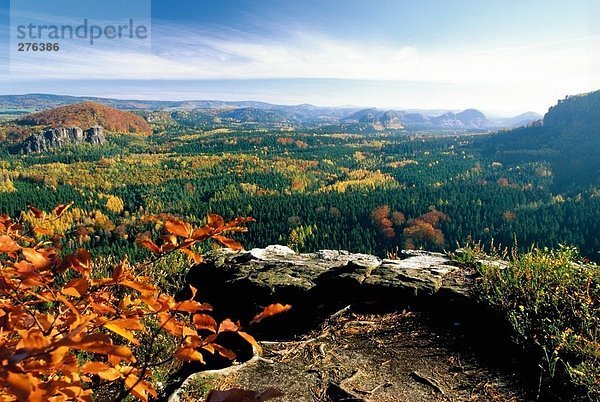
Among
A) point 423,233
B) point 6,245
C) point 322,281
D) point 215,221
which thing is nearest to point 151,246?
point 215,221

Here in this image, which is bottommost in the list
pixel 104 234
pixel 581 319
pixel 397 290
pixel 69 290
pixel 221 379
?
pixel 104 234

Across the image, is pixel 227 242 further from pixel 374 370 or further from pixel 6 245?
pixel 374 370

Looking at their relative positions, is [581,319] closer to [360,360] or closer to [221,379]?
[360,360]

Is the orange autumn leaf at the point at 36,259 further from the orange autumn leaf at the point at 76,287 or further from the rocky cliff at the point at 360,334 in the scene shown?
the rocky cliff at the point at 360,334

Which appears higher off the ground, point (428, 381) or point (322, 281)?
point (322, 281)

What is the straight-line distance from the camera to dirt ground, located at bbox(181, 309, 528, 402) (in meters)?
6.12

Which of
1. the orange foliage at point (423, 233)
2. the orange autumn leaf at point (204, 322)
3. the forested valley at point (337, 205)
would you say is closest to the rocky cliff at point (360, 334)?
the orange autumn leaf at point (204, 322)

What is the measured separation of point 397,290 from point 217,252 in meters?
7.83

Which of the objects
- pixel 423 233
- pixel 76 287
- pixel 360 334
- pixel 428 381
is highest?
pixel 76 287

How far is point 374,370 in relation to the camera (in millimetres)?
6828

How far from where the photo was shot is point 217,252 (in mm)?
14844

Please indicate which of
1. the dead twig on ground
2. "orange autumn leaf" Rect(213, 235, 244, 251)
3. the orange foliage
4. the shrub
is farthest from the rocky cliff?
the orange foliage

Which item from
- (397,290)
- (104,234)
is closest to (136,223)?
(104,234)

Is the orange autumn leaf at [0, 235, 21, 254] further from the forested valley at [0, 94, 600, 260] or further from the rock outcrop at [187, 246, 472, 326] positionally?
the forested valley at [0, 94, 600, 260]
